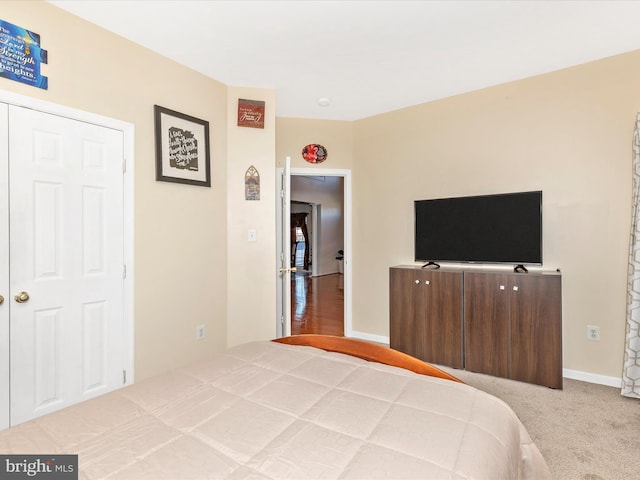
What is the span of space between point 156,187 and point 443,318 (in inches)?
110

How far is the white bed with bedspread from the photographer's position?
0.82 metres

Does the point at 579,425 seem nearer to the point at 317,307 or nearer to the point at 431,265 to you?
the point at 431,265

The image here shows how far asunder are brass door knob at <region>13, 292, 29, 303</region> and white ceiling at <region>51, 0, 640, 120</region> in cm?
181

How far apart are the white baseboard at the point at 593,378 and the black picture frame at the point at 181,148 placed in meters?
3.63

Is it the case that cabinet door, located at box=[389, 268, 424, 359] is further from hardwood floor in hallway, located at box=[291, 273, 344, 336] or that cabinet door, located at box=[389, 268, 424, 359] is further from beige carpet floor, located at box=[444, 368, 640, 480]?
hardwood floor in hallway, located at box=[291, 273, 344, 336]

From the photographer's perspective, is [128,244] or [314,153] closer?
[128,244]

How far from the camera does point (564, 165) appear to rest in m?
2.96

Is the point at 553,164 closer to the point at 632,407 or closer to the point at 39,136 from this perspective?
the point at 632,407

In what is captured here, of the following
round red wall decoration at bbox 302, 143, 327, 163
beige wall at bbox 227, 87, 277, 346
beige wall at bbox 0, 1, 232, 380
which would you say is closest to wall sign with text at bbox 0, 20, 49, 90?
beige wall at bbox 0, 1, 232, 380

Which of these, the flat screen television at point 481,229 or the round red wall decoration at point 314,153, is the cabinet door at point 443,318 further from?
the round red wall decoration at point 314,153

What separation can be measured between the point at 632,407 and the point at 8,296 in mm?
4151

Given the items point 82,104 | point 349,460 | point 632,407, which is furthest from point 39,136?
point 632,407

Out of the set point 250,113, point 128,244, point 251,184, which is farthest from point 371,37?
point 128,244

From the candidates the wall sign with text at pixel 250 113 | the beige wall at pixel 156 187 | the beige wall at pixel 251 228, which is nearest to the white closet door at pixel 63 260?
the beige wall at pixel 156 187
